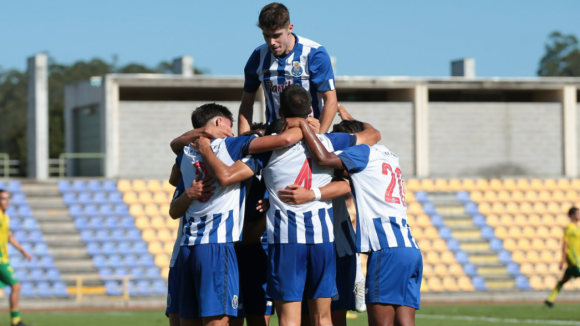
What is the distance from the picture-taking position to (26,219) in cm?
1758

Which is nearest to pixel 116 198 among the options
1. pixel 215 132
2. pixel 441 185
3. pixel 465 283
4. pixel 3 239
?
pixel 3 239

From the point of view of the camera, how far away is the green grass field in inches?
473

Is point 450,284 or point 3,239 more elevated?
point 3,239

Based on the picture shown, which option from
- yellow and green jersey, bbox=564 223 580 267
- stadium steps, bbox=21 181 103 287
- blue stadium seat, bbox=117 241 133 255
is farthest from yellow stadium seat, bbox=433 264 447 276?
stadium steps, bbox=21 181 103 287

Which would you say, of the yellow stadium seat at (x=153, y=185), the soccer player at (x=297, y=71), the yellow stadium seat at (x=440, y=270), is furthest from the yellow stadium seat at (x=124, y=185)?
the soccer player at (x=297, y=71)

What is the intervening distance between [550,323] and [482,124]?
11805 millimetres

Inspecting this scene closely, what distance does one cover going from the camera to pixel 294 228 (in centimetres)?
490

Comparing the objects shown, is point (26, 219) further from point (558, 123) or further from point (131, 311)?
point (558, 123)

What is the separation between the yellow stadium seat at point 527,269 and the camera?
18250mm

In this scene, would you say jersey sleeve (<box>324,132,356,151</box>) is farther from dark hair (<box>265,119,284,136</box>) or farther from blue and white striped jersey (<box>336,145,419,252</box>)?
dark hair (<box>265,119,284,136</box>)

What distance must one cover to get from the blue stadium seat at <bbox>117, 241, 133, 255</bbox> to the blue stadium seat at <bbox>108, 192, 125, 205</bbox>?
4.74 feet

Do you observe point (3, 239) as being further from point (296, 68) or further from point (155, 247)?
point (296, 68)

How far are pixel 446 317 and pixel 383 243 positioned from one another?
8.21 metres

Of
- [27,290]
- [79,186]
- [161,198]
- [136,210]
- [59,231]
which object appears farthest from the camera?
[79,186]
